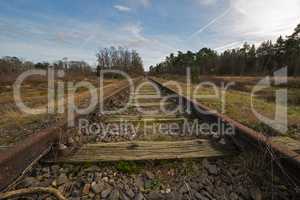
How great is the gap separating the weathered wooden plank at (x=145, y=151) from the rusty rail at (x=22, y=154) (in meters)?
0.23

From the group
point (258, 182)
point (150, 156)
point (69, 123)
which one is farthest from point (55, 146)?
point (258, 182)

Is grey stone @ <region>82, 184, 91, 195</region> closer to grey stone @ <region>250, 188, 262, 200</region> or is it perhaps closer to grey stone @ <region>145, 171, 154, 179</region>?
grey stone @ <region>145, 171, 154, 179</region>

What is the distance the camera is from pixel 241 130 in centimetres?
244

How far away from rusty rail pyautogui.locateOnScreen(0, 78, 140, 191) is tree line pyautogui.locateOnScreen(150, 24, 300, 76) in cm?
5546

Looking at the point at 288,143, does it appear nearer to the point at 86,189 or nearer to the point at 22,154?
the point at 86,189

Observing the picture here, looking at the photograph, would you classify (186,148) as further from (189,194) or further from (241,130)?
(189,194)

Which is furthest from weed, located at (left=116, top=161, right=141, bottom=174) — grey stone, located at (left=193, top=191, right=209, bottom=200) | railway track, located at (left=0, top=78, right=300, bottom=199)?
grey stone, located at (left=193, top=191, right=209, bottom=200)

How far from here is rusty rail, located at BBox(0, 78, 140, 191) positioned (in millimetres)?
1654

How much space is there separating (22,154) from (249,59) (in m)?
87.2

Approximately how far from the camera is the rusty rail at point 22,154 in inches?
65.1

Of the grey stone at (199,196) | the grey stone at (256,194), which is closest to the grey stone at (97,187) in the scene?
the grey stone at (199,196)

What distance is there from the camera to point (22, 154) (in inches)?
73.7

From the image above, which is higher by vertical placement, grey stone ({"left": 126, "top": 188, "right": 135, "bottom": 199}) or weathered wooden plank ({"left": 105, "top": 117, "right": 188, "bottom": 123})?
weathered wooden plank ({"left": 105, "top": 117, "right": 188, "bottom": 123})

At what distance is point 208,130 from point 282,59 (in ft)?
238
